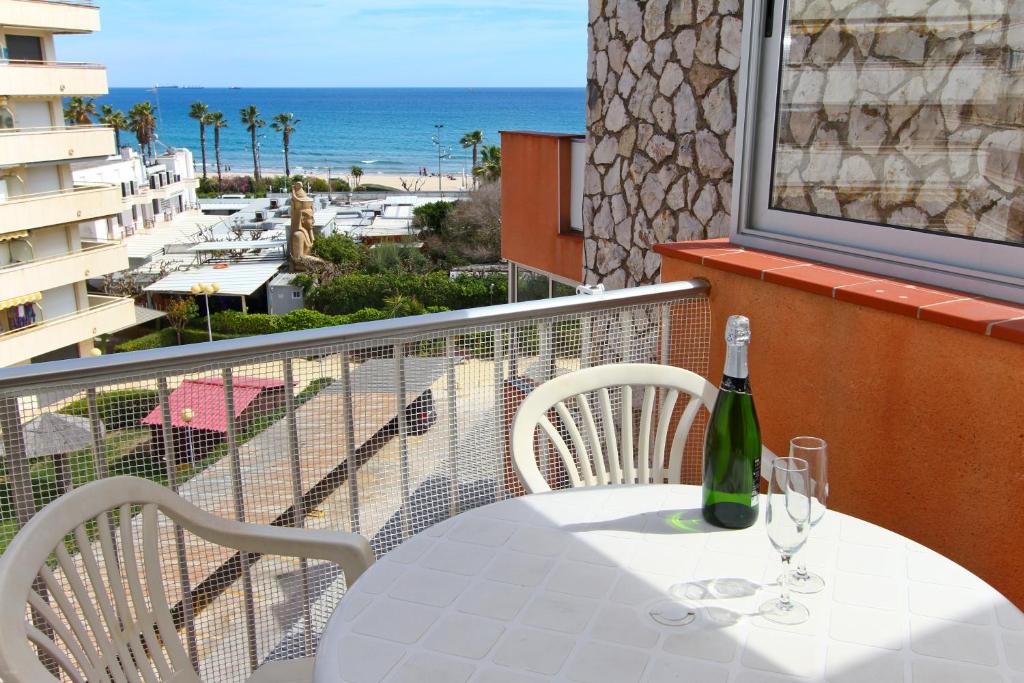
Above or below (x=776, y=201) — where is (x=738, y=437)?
below

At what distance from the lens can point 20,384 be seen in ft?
5.05

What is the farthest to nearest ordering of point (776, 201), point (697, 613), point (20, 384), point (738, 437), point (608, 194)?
point (608, 194)
point (776, 201)
point (20, 384)
point (738, 437)
point (697, 613)

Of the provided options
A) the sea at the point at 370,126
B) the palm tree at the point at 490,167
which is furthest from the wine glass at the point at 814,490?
the sea at the point at 370,126

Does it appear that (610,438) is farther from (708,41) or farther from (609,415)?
(708,41)

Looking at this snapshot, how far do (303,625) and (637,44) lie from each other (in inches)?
140

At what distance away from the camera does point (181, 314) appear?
79.5 ft

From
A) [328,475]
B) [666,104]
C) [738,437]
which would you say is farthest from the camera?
[666,104]

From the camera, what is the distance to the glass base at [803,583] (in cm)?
112

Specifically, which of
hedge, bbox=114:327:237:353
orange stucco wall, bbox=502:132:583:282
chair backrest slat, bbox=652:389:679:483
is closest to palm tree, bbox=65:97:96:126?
hedge, bbox=114:327:237:353

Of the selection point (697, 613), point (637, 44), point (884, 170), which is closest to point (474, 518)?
point (697, 613)

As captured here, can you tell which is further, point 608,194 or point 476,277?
point 476,277

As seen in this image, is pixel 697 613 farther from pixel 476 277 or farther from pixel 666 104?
pixel 476 277

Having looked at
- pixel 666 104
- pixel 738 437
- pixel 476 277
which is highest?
pixel 666 104

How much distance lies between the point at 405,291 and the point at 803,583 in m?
21.9
